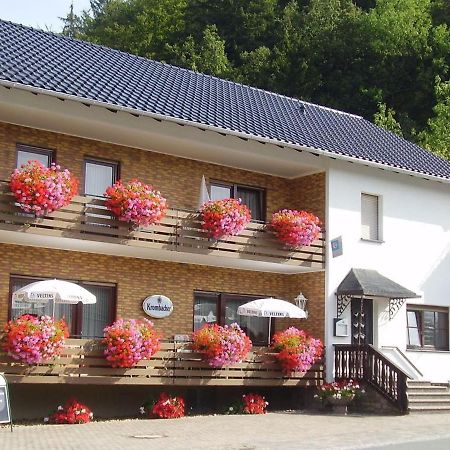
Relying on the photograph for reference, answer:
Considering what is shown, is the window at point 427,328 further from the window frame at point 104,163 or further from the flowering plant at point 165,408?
the window frame at point 104,163

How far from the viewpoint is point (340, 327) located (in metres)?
20.7

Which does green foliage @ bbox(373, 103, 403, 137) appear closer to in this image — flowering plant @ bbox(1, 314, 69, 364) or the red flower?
the red flower

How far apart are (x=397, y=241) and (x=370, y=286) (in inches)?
96.3

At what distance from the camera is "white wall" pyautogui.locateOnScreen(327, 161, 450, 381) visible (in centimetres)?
2130

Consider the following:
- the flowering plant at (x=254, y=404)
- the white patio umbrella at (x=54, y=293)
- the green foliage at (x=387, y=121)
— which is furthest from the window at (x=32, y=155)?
the green foliage at (x=387, y=121)

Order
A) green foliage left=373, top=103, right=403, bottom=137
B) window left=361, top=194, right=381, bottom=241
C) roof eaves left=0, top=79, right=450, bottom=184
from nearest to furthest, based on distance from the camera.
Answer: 1. roof eaves left=0, top=79, right=450, bottom=184
2. window left=361, top=194, right=381, bottom=241
3. green foliage left=373, top=103, right=403, bottom=137

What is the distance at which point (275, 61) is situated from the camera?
46.1 metres

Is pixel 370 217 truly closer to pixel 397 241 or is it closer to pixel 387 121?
pixel 397 241

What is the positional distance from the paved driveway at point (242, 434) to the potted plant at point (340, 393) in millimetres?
1010

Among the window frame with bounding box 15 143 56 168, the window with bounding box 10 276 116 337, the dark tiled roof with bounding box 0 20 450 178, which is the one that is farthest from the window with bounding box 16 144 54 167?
the window with bounding box 10 276 116 337

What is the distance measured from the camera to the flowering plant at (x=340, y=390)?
62.3ft

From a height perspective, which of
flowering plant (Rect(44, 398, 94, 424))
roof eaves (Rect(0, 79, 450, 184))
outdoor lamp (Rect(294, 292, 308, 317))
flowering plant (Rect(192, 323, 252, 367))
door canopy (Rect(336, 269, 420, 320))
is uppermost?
roof eaves (Rect(0, 79, 450, 184))

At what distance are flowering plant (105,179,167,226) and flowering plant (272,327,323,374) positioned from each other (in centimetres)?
448

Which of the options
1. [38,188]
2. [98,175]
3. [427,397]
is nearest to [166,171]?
[98,175]
